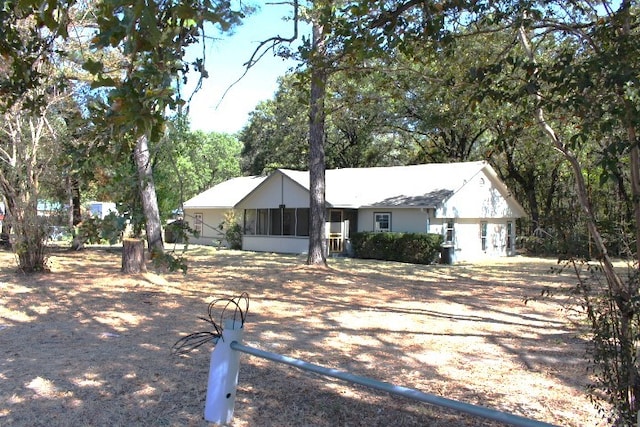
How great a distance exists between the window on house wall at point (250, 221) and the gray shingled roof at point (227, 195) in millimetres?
1009

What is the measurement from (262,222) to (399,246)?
8.86 m

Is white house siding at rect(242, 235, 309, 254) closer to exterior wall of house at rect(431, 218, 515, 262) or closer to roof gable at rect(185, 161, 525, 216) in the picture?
roof gable at rect(185, 161, 525, 216)

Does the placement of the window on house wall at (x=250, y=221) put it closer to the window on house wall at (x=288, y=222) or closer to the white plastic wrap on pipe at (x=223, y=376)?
the window on house wall at (x=288, y=222)

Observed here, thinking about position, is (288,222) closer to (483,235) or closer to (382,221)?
(382,221)

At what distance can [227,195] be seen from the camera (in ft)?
106

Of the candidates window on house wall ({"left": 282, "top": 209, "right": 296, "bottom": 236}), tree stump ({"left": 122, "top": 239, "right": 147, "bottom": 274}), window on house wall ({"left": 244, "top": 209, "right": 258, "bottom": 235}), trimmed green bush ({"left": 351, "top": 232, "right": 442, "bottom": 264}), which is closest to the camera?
tree stump ({"left": 122, "top": 239, "right": 147, "bottom": 274})

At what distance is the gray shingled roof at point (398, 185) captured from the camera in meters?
23.5

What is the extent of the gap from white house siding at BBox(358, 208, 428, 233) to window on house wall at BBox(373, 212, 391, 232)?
0.14 meters

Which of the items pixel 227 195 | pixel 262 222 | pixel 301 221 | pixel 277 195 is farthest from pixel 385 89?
pixel 227 195

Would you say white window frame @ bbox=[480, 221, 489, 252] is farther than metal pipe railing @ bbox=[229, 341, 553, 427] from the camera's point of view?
Yes

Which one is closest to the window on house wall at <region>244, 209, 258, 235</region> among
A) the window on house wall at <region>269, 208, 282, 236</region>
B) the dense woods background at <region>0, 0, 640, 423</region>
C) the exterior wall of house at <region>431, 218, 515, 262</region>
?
the window on house wall at <region>269, 208, 282, 236</region>

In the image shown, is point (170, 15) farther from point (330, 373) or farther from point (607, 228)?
point (607, 228)

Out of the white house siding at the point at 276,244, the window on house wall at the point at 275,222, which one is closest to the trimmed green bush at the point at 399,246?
the white house siding at the point at 276,244

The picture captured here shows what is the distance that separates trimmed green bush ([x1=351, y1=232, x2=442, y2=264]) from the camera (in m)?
21.2
